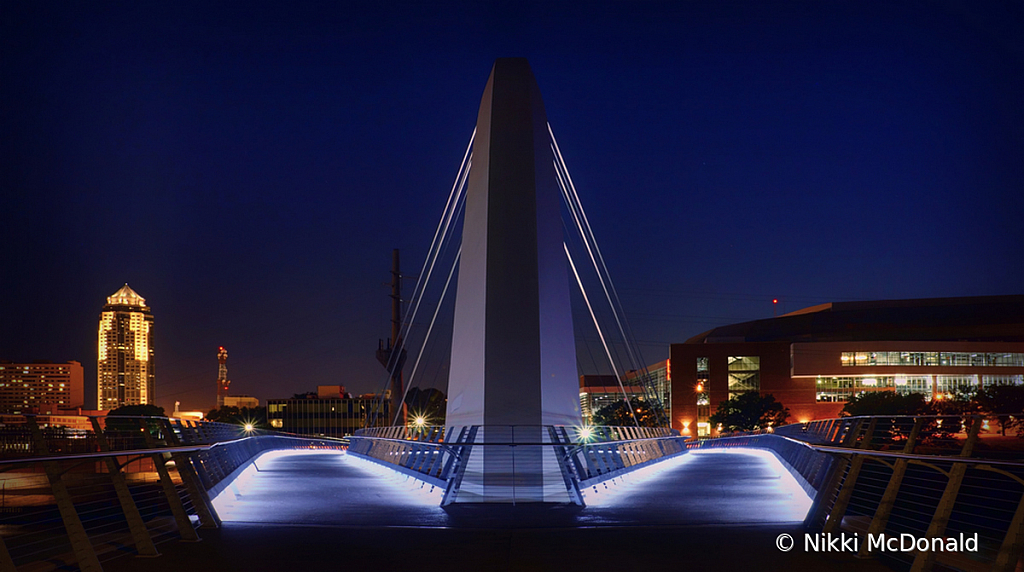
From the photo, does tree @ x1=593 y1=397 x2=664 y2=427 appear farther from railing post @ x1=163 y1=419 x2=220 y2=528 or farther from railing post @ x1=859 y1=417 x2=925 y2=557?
railing post @ x1=859 y1=417 x2=925 y2=557

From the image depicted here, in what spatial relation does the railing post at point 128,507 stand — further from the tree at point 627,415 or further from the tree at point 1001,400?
the tree at point 627,415

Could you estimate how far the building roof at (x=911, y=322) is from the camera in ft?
339

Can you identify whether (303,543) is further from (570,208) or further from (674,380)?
(674,380)

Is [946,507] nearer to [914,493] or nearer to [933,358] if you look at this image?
[914,493]

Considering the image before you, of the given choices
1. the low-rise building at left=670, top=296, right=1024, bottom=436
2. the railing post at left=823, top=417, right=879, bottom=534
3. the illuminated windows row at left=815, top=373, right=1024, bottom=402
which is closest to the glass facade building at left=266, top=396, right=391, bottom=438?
the low-rise building at left=670, top=296, right=1024, bottom=436

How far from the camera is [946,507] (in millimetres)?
5523

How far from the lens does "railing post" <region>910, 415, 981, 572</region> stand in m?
5.49

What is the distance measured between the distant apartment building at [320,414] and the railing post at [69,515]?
116 meters

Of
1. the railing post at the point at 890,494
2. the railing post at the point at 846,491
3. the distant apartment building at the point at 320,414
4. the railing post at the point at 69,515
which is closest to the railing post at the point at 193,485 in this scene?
the railing post at the point at 69,515

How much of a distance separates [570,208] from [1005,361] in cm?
8622

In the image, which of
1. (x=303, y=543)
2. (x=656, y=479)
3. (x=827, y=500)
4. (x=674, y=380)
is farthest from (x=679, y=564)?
(x=674, y=380)

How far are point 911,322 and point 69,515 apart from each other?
113 meters

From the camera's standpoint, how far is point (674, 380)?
322 feet

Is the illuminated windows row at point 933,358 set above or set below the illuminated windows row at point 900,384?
above
